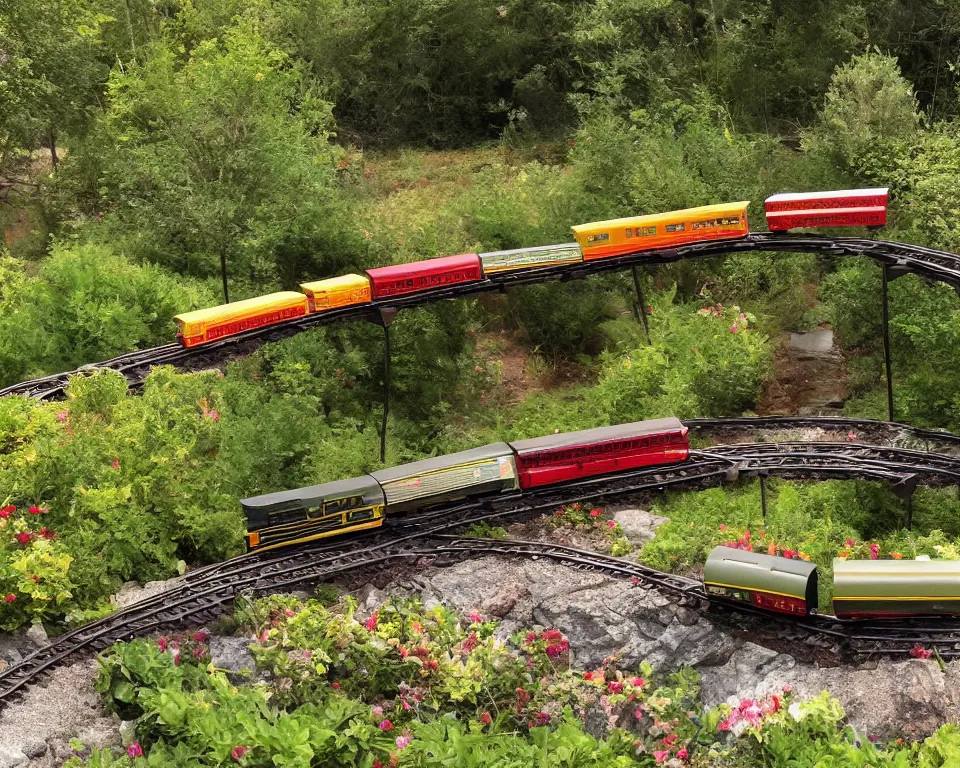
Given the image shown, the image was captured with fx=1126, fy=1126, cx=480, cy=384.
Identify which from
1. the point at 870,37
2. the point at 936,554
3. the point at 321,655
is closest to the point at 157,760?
the point at 321,655

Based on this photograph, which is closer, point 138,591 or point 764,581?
point 764,581

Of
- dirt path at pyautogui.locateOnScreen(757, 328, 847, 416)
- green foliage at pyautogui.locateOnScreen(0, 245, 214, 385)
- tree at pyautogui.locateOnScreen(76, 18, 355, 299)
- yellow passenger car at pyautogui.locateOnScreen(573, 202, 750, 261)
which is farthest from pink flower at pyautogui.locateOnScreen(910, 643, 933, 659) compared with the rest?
tree at pyautogui.locateOnScreen(76, 18, 355, 299)

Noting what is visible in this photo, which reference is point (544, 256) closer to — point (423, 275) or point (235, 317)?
point (423, 275)

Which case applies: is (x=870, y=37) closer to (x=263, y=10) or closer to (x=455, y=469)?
(x=263, y=10)

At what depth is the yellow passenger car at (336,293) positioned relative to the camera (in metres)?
34.3

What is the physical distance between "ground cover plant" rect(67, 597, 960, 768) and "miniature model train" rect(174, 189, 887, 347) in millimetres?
12110

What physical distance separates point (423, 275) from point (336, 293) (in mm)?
2844

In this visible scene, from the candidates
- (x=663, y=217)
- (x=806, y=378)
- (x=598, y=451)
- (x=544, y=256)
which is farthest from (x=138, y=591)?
(x=806, y=378)

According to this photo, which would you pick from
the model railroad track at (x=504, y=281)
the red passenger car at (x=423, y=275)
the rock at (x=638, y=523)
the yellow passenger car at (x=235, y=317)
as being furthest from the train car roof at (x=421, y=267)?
the rock at (x=638, y=523)

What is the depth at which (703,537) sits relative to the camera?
85.1 feet

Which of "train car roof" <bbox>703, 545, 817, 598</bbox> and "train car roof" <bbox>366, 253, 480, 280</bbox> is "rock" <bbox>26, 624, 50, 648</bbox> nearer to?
"train car roof" <bbox>703, 545, 817, 598</bbox>

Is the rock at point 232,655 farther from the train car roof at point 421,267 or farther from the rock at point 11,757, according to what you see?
the train car roof at point 421,267

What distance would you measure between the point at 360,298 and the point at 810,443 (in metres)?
14.0

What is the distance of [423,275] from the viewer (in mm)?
35312
